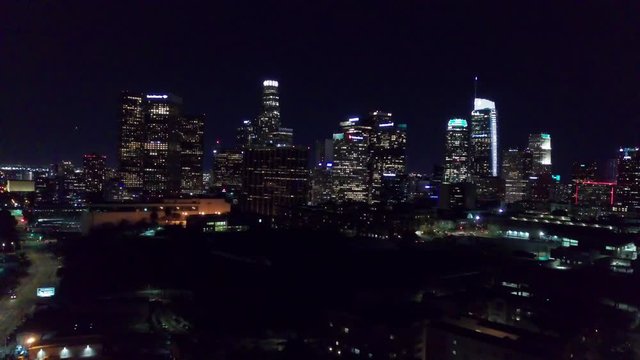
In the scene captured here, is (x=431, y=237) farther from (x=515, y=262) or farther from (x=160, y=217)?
(x=160, y=217)

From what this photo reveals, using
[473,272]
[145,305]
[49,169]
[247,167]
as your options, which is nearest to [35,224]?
[247,167]

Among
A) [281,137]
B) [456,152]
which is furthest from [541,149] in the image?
[281,137]

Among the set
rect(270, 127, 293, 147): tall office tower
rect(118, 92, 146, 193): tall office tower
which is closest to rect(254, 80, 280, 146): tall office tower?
rect(270, 127, 293, 147): tall office tower

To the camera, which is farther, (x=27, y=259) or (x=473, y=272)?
(x=27, y=259)

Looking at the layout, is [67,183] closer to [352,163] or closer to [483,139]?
[352,163]

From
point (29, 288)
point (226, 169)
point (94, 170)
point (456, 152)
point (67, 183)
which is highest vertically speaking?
point (456, 152)

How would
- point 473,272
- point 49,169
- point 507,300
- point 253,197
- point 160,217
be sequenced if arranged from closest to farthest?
1. point 507,300
2. point 473,272
3. point 160,217
4. point 253,197
5. point 49,169

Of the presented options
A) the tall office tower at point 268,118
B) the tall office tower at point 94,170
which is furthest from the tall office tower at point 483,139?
the tall office tower at point 94,170
